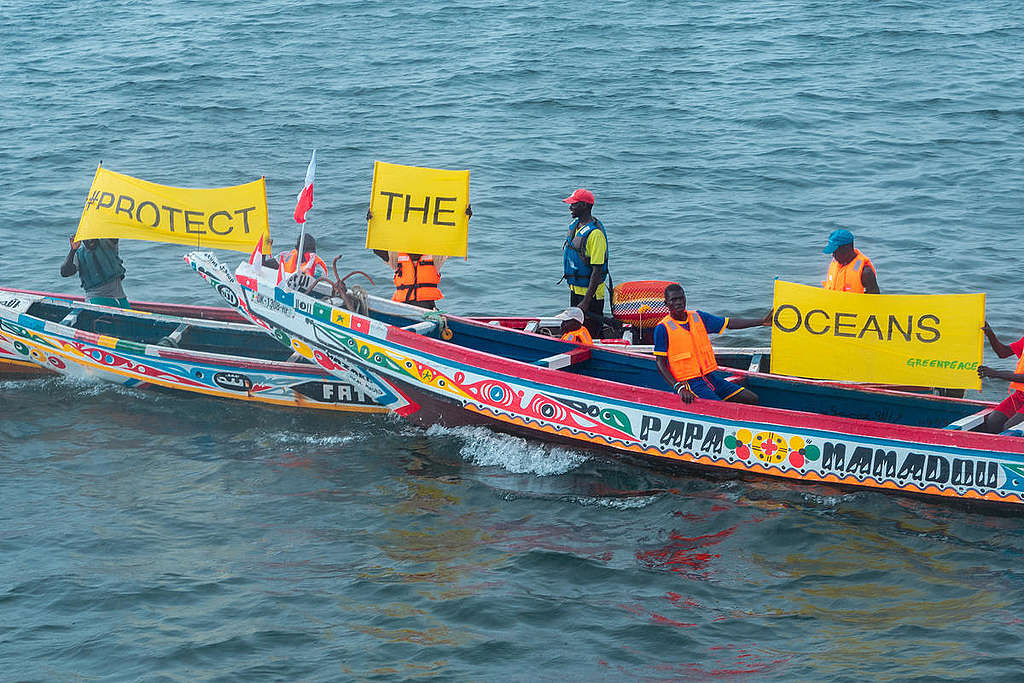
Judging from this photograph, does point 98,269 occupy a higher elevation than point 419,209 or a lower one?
lower

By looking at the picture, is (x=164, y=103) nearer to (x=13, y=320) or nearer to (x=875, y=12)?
(x=13, y=320)

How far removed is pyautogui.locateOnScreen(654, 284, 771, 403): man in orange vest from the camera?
36.7ft

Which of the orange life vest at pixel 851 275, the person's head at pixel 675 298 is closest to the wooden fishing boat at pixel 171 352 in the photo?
the person's head at pixel 675 298

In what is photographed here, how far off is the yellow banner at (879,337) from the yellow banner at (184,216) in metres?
6.00

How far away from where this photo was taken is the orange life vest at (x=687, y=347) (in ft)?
36.9

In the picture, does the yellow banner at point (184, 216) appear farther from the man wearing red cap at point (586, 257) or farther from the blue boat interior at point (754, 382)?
the man wearing red cap at point (586, 257)

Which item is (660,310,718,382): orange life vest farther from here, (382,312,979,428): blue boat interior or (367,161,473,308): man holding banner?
(367,161,473,308): man holding banner

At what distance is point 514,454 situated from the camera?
12.4 meters

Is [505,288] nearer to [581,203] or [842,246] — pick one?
[581,203]

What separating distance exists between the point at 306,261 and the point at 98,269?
9.81 ft

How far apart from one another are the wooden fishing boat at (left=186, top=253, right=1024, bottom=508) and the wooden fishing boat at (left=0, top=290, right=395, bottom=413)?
2.09ft

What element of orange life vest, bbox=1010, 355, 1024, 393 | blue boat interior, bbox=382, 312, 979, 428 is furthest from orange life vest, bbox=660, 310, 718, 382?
orange life vest, bbox=1010, 355, 1024, 393

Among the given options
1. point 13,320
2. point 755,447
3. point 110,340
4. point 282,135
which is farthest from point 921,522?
point 282,135

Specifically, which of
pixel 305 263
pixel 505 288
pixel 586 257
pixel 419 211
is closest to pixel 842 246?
pixel 586 257
